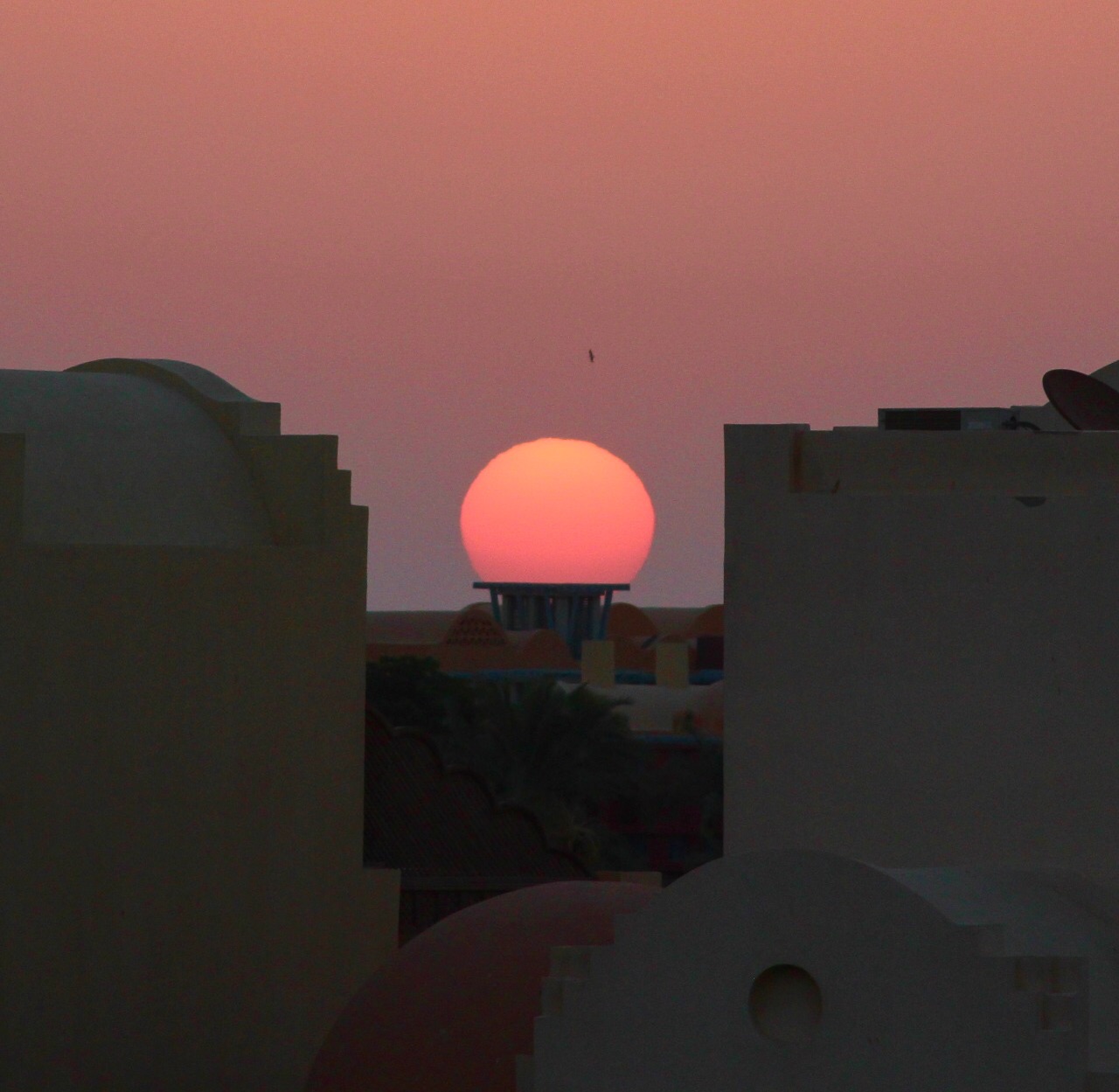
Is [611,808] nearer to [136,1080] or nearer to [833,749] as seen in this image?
[136,1080]

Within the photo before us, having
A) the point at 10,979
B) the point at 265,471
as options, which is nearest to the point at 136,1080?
the point at 10,979

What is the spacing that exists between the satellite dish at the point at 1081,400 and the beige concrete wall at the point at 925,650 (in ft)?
5.07

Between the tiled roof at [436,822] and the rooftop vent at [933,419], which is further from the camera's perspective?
the tiled roof at [436,822]

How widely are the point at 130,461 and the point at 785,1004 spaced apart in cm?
923

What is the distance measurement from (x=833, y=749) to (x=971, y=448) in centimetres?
205

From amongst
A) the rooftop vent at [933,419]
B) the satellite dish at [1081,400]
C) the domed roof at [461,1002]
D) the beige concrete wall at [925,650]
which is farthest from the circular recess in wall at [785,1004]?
the rooftop vent at [933,419]

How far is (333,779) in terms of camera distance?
17.8m

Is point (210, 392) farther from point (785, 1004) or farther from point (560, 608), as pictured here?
point (560, 608)

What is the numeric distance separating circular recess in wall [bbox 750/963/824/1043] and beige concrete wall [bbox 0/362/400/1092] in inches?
294

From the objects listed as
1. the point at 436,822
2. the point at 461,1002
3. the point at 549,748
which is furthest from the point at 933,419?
the point at 549,748

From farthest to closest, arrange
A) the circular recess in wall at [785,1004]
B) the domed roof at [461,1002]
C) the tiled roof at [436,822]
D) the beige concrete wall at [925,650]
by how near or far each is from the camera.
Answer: the tiled roof at [436,822], the domed roof at [461,1002], the beige concrete wall at [925,650], the circular recess in wall at [785,1004]

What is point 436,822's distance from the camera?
21062 millimetres

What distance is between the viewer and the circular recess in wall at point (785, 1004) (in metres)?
9.71

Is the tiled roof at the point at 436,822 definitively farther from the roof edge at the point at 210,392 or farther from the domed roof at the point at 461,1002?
the domed roof at the point at 461,1002
